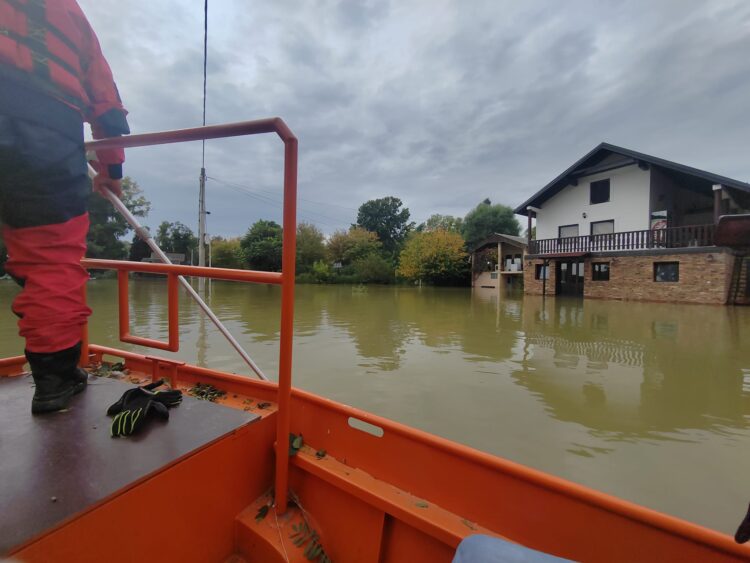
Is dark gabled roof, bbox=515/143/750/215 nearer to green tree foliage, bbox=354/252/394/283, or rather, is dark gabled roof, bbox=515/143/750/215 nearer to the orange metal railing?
green tree foliage, bbox=354/252/394/283

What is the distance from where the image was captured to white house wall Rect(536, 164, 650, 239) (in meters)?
14.5

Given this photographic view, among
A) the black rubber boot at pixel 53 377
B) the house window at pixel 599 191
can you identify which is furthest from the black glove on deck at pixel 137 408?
the house window at pixel 599 191

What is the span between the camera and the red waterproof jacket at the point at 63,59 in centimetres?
112

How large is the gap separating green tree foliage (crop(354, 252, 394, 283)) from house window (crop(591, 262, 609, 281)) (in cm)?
1616

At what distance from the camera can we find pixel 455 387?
364 cm

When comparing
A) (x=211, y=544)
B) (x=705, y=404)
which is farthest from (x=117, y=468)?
(x=705, y=404)

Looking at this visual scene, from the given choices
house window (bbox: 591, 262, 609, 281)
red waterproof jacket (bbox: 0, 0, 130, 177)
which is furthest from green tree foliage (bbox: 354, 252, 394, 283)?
red waterproof jacket (bbox: 0, 0, 130, 177)

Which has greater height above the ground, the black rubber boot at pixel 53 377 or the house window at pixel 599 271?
the house window at pixel 599 271

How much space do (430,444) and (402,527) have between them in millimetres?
263

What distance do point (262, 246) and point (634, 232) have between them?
94.4 feet

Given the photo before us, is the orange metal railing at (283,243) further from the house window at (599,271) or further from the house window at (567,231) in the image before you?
the house window at (567,231)

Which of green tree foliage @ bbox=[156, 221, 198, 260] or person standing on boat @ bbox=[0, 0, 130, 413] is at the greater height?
green tree foliage @ bbox=[156, 221, 198, 260]

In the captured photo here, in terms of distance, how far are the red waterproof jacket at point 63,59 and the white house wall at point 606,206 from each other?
17784 mm

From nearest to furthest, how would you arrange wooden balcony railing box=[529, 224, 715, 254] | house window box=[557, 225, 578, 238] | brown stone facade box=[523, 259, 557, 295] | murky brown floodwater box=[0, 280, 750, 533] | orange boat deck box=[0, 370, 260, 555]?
orange boat deck box=[0, 370, 260, 555], murky brown floodwater box=[0, 280, 750, 533], wooden balcony railing box=[529, 224, 715, 254], brown stone facade box=[523, 259, 557, 295], house window box=[557, 225, 578, 238]
